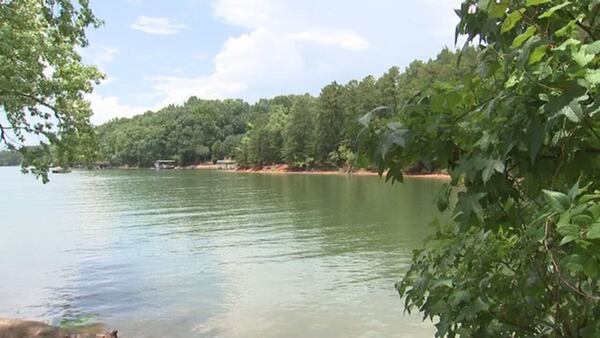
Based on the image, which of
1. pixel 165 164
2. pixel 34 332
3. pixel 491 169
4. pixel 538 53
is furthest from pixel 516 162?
pixel 165 164

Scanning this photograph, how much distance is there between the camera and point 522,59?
1812 millimetres

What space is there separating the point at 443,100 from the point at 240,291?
44.8 ft

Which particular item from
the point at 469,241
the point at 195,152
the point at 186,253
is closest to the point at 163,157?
the point at 195,152

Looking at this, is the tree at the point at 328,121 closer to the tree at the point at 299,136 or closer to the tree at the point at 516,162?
the tree at the point at 299,136

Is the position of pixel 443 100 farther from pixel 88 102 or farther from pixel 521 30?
pixel 88 102

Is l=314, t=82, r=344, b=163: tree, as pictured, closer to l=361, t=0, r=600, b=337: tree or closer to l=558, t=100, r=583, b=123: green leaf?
l=361, t=0, r=600, b=337: tree

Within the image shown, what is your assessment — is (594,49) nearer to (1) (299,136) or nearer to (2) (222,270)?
(2) (222,270)

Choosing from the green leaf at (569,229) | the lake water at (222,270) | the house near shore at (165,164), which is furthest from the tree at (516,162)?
the house near shore at (165,164)

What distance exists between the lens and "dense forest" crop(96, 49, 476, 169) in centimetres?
9612

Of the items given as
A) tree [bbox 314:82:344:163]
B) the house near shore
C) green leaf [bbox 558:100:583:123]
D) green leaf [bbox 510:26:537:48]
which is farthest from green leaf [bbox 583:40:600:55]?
the house near shore

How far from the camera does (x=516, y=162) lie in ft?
6.82

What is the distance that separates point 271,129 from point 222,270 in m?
105

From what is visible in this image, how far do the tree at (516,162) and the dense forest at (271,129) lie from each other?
13665mm

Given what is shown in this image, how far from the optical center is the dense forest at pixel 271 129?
96125 millimetres
